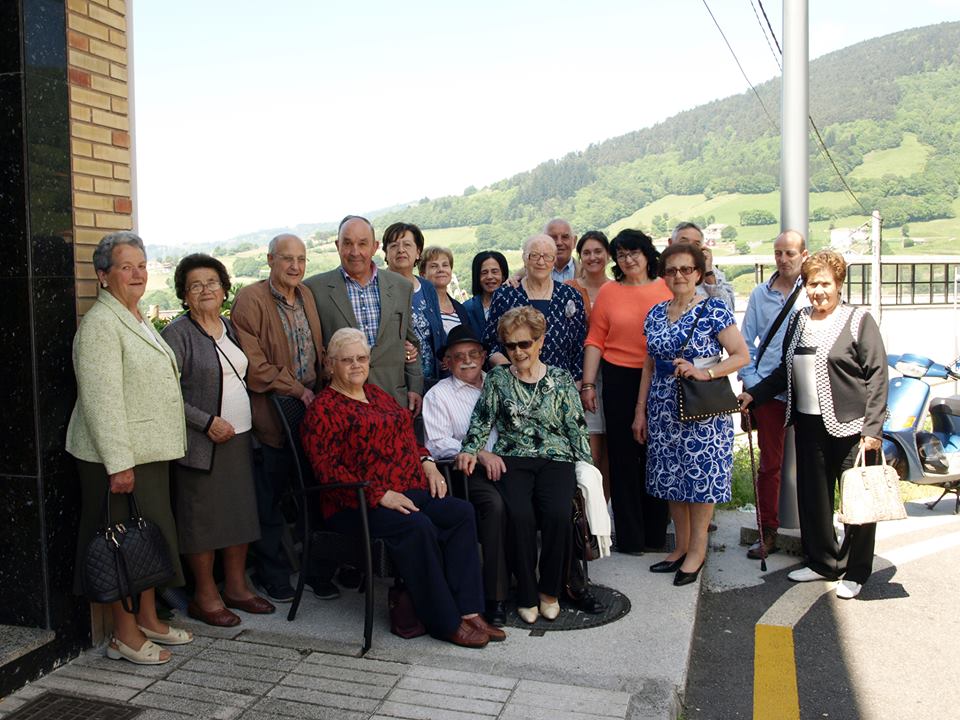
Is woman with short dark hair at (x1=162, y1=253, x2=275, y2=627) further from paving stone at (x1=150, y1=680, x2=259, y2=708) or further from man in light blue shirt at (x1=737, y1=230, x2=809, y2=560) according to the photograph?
man in light blue shirt at (x1=737, y1=230, x2=809, y2=560)

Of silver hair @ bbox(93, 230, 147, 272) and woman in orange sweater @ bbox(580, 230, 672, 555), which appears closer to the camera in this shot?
silver hair @ bbox(93, 230, 147, 272)

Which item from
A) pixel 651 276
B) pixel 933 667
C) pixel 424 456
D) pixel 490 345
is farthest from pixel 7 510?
pixel 933 667

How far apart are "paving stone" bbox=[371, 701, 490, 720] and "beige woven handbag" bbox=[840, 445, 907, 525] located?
2363mm

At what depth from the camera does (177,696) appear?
336 centimetres

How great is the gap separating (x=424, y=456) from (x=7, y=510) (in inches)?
71.8

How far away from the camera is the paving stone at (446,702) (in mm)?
3266

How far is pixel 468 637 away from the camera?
3.87m

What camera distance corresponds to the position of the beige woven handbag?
4.50m

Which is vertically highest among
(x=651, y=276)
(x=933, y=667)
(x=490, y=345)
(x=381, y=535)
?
(x=651, y=276)

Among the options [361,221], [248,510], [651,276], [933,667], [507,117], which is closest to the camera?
[933,667]

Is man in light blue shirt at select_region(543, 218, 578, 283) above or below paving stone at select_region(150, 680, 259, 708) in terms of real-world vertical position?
above

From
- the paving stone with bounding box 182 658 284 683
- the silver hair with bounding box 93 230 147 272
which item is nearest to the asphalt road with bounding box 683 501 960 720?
the paving stone with bounding box 182 658 284 683

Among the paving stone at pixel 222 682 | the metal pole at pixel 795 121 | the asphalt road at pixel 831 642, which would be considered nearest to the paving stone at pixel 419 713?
the paving stone at pixel 222 682

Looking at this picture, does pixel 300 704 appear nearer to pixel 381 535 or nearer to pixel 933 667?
pixel 381 535
